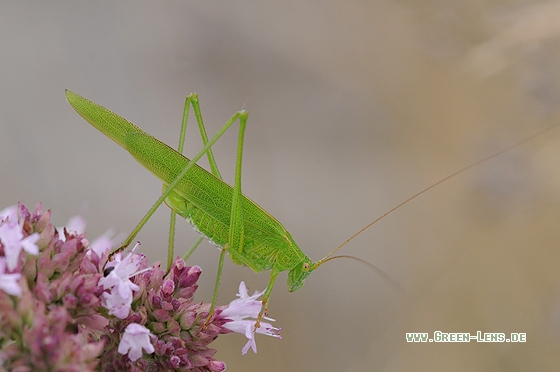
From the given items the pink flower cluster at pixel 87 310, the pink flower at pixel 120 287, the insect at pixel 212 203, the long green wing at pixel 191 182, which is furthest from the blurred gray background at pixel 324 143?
the pink flower at pixel 120 287

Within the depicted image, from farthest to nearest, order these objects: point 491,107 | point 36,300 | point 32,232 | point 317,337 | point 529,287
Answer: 1. point 317,337
2. point 491,107
3. point 529,287
4. point 32,232
5. point 36,300

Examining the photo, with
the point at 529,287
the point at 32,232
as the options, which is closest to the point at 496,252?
the point at 529,287

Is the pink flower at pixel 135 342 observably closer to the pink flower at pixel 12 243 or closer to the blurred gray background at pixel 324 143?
the pink flower at pixel 12 243

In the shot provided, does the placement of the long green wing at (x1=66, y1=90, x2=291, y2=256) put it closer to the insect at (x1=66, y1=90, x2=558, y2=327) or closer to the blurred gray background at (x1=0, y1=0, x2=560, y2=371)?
the insect at (x1=66, y1=90, x2=558, y2=327)

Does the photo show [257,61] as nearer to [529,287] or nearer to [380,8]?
[380,8]

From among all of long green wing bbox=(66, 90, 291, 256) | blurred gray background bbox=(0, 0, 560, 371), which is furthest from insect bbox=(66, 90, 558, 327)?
blurred gray background bbox=(0, 0, 560, 371)

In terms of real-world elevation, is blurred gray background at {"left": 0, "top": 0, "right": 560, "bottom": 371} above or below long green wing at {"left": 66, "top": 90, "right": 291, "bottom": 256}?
above
